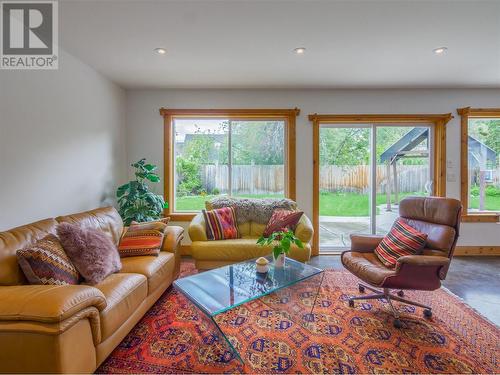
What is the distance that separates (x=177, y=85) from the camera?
349 cm

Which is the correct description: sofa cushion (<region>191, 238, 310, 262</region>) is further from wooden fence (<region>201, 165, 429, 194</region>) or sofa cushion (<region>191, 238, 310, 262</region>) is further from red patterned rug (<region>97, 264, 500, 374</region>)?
wooden fence (<region>201, 165, 429, 194</region>)

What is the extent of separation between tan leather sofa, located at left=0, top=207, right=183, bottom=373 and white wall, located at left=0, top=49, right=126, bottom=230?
1.86ft

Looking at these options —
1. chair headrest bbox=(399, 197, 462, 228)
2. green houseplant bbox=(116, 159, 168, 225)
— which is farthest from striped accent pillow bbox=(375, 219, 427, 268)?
green houseplant bbox=(116, 159, 168, 225)

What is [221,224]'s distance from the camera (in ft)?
9.74

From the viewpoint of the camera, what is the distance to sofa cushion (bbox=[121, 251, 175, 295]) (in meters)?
1.97

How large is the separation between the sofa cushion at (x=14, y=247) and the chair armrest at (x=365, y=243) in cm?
280

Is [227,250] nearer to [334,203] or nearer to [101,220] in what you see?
[101,220]

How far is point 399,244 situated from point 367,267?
430mm

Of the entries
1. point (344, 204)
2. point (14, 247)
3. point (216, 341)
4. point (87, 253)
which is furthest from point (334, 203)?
point (14, 247)

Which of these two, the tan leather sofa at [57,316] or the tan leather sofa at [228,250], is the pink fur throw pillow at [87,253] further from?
the tan leather sofa at [228,250]

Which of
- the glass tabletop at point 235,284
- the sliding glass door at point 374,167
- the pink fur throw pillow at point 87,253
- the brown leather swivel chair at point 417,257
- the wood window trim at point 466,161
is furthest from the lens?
the sliding glass door at point 374,167

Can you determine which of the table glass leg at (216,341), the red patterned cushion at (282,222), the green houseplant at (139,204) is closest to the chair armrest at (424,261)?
the red patterned cushion at (282,222)

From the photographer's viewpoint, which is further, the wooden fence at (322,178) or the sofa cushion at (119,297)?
the wooden fence at (322,178)

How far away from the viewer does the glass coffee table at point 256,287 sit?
160 cm
